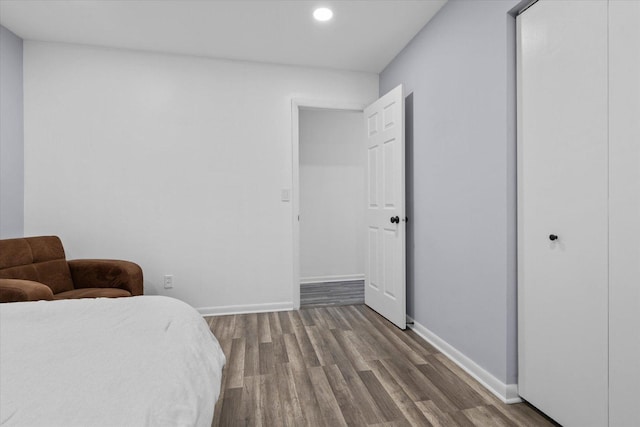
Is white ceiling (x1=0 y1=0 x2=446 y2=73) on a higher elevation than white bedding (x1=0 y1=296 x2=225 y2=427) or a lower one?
higher

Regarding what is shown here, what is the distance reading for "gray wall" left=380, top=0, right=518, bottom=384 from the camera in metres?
1.84

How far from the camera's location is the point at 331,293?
4098 millimetres

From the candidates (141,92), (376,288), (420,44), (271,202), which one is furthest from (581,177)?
(141,92)

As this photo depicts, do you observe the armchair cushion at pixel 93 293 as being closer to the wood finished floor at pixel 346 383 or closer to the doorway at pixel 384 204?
the wood finished floor at pixel 346 383

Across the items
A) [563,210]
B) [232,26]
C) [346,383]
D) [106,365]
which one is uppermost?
[232,26]

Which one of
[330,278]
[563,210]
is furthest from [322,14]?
[330,278]

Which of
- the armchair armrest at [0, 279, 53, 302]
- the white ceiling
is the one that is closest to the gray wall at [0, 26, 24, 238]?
the white ceiling

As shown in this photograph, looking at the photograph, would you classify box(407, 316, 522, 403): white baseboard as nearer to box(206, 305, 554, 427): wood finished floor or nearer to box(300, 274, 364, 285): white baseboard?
box(206, 305, 554, 427): wood finished floor

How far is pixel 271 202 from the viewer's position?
3385 mm

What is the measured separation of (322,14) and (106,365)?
8.40 ft

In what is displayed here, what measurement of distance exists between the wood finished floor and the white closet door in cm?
29

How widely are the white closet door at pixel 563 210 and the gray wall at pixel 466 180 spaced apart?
0.07 meters

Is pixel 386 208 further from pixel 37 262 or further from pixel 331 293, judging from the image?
pixel 37 262

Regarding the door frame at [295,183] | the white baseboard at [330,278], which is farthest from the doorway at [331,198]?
the door frame at [295,183]
